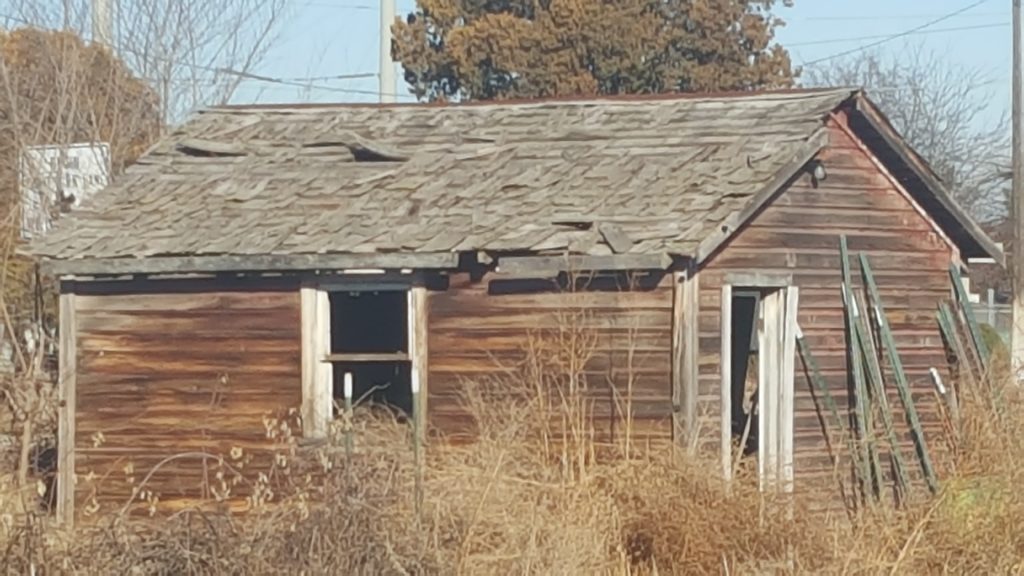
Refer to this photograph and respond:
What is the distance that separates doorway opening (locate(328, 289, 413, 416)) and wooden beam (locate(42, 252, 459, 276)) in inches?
72.3

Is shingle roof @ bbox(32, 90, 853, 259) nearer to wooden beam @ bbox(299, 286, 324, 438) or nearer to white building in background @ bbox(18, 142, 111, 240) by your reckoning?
wooden beam @ bbox(299, 286, 324, 438)

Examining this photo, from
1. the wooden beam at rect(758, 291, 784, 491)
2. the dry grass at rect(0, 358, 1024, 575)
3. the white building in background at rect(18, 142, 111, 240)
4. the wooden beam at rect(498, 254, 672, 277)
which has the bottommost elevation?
the dry grass at rect(0, 358, 1024, 575)

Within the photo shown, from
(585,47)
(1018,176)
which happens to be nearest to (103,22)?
(585,47)

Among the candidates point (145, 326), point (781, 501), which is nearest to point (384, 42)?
point (145, 326)

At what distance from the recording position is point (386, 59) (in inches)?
1185

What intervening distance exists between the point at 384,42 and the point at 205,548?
71.6ft

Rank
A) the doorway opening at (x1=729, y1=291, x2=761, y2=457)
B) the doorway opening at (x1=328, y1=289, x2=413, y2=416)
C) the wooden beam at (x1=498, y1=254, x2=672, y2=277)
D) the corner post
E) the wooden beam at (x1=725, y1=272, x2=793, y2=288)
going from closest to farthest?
the wooden beam at (x1=498, y1=254, x2=672, y2=277) < the corner post < the wooden beam at (x1=725, y1=272, x2=793, y2=288) < the doorway opening at (x1=328, y1=289, x2=413, y2=416) < the doorway opening at (x1=729, y1=291, x2=761, y2=457)

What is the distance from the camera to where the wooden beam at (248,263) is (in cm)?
1424

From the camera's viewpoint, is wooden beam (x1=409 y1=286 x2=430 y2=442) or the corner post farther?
wooden beam (x1=409 y1=286 x2=430 y2=442)

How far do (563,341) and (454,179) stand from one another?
2313 millimetres

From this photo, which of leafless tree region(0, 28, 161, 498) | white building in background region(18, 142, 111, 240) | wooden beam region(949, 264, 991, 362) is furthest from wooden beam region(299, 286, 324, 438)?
leafless tree region(0, 28, 161, 498)

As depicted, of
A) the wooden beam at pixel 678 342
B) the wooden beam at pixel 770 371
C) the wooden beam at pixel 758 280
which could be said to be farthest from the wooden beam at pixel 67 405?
the wooden beam at pixel 770 371

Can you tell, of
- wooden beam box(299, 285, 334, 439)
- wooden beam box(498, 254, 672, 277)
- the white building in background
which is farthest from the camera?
the white building in background

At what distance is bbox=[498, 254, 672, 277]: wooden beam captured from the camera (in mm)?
13398
